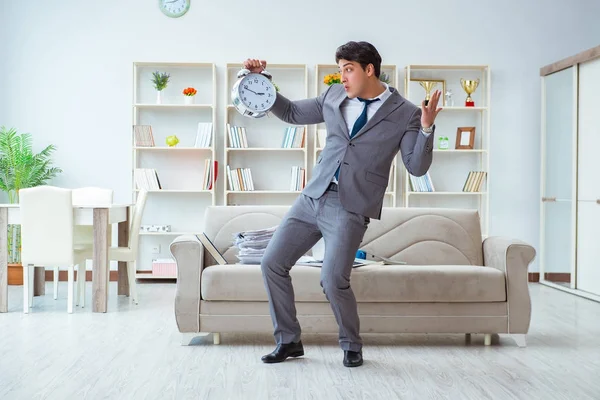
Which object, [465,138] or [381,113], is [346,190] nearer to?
[381,113]

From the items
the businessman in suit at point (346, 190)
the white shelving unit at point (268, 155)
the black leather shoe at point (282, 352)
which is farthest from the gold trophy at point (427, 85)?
the black leather shoe at point (282, 352)

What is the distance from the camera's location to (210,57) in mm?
6980

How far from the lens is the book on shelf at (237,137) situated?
681 cm

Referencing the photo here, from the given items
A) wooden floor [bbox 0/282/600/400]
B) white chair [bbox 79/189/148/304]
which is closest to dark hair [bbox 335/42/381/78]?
wooden floor [bbox 0/282/600/400]

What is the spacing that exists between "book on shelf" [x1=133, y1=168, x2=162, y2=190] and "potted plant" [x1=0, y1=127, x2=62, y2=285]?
0.81 metres

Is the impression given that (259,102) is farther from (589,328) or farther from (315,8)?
(315,8)

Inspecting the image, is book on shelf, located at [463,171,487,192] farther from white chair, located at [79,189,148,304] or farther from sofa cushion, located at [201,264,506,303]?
sofa cushion, located at [201,264,506,303]

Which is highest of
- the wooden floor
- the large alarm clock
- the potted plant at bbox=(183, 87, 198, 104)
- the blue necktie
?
the potted plant at bbox=(183, 87, 198, 104)

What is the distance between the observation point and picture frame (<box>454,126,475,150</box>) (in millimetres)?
6957

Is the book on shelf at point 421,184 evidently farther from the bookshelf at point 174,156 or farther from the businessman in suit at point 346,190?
the businessman in suit at point 346,190

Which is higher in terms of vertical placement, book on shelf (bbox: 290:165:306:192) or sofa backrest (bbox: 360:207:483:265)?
book on shelf (bbox: 290:165:306:192)

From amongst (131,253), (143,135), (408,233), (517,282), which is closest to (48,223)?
(131,253)

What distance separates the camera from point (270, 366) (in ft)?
10.7

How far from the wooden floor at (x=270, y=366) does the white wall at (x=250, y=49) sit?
2681 mm
